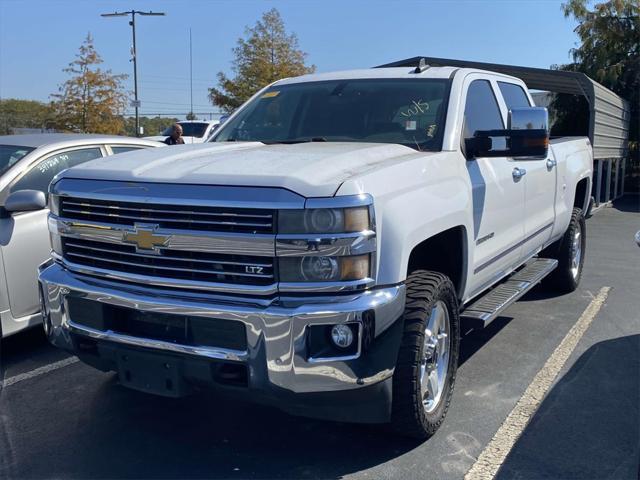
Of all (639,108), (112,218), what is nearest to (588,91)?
(639,108)

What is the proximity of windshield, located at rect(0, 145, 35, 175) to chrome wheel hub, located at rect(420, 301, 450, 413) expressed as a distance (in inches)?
137

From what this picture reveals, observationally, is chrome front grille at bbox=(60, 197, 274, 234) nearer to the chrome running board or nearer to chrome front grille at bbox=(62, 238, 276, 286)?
chrome front grille at bbox=(62, 238, 276, 286)

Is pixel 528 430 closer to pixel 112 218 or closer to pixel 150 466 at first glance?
pixel 150 466

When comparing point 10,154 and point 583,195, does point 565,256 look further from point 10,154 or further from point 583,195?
point 10,154

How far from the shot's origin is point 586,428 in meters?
3.79

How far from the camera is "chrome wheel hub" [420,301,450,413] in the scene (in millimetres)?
3572

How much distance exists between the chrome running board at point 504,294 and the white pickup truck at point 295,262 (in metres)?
0.05

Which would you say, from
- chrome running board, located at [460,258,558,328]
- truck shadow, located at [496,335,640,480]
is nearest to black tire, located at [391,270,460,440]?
truck shadow, located at [496,335,640,480]

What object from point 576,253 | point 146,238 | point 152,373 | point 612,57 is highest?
point 612,57

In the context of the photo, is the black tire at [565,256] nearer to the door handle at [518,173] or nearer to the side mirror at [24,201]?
the door handle at [518,173]

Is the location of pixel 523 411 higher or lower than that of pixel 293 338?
lower

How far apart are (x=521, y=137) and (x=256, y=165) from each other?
1729mm

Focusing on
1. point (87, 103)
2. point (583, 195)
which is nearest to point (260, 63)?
point (87, 103)

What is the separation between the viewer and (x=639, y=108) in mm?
21359
